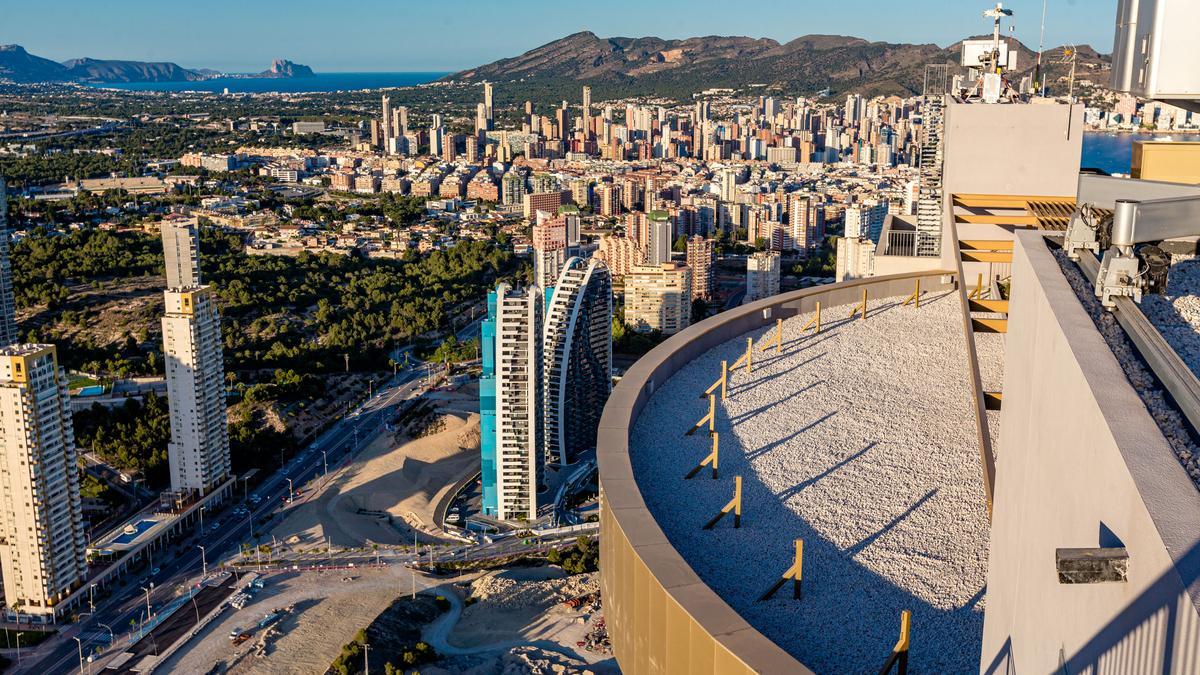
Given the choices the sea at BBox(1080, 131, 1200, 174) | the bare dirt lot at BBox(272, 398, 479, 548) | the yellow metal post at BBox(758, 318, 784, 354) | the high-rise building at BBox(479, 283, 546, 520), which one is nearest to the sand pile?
the high-rise building at BBox(479, 283, 546, 520)

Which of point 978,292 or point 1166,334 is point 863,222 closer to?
point 978,292

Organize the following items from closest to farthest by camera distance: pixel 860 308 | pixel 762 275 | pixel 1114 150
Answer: pixel 860 308
pixel 1114 150
pixel 762 275

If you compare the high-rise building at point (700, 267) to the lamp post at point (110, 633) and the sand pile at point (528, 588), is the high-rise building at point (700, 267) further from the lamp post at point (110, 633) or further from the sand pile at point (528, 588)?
the lamp post at point (110, 633)

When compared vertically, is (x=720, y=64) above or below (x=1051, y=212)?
above

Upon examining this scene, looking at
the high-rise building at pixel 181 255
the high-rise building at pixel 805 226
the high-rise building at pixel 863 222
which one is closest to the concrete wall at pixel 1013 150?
the high-rise building at pixel 181 255

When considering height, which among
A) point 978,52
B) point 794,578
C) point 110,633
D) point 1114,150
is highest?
point 978,52

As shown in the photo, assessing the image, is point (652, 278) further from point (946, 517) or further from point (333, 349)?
point (946, 517)

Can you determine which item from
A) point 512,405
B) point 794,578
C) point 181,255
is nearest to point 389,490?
point 512,405
